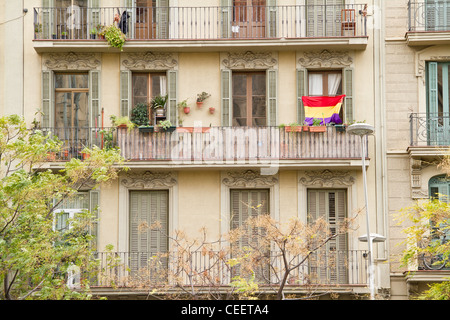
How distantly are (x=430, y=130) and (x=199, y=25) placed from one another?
7777 millimetres

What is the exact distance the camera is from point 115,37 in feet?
99.8

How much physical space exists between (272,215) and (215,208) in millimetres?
1745

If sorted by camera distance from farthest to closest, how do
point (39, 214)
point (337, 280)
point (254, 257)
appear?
Answer: point (337, 280), point (254, 257), point (39, 214)

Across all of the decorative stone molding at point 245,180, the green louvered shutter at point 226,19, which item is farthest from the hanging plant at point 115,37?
the decorative stone molding at point 245,180

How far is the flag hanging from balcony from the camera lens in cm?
3039

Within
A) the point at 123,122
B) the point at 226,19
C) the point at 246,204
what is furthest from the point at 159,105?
the point at 246,204

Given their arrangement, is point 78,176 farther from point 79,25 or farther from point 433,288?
point 433,288

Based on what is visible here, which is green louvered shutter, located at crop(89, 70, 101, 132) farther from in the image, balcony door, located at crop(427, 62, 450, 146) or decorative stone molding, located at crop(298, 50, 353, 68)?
balcony door, located at crop(427, 62, 450, 146)

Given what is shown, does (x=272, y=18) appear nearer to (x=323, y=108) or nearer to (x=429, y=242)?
(x=323, y=108)

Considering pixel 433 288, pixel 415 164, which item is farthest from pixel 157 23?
pixel 433 288

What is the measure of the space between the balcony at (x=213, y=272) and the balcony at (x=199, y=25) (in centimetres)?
644

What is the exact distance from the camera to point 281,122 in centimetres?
3081

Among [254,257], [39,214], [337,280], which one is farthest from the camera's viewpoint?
[337,280]

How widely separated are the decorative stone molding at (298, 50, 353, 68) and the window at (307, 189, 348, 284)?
3862 millimetres
